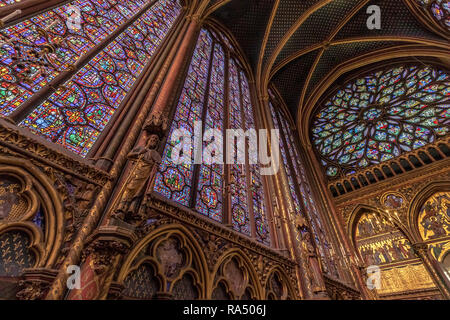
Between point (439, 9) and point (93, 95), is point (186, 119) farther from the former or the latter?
point (439, 9)

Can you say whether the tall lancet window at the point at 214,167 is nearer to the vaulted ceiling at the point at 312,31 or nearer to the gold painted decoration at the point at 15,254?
the gold painted decoration at the point at 15,254

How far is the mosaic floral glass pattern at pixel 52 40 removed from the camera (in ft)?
A: 9.59

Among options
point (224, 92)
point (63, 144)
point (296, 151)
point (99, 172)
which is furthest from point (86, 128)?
point (296, 151)

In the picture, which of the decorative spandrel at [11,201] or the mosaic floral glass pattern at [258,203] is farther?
the mosaic floral glass pattern at [258,203]

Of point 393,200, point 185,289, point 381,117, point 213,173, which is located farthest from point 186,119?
point 381,117

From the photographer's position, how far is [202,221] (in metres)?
3.89

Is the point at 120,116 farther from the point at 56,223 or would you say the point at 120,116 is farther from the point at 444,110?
the point at 444,110

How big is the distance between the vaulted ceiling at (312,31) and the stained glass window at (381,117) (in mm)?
1593

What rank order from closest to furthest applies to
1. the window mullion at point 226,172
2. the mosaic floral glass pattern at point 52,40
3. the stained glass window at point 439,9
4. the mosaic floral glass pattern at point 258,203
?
the mosaic floral glass pattern at point 52,40, the window mullion at point 226,172, the mosaic floral glass pattern at point 258,203, the stained glass window at point 439,9

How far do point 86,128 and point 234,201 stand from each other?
3.29 metres

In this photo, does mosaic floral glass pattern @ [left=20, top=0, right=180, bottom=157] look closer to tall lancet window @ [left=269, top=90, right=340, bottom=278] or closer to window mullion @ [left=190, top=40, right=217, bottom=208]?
window mullion @ [left=190, top=40, right=217, bottom=208]

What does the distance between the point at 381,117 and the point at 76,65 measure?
13150mm

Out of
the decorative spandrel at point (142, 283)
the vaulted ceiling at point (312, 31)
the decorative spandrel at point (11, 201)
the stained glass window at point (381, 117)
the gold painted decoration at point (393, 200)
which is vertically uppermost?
the vaulted ceiling at point (312, 31)

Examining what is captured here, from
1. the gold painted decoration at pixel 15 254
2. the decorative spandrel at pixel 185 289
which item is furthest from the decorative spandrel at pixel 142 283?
the gold painted decoration at pixel 15 254
